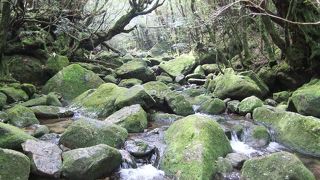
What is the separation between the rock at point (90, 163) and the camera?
15.0ft

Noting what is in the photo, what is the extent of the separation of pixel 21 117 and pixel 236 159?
13.4 feet

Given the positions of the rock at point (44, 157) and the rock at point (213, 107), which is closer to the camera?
the rock at point (44, 157)

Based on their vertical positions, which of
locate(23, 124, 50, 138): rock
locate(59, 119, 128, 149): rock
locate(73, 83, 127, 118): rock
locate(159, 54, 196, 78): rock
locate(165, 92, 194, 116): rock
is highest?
locate(59, 119, 128, 149): rock

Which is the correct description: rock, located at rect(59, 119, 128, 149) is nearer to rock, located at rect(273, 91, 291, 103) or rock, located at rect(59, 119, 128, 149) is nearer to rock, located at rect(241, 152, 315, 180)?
rock, located at rect(241, 152, 315, 180)

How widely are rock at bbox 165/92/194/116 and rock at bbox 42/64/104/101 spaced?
286 cm

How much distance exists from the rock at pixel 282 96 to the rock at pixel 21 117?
5.79m

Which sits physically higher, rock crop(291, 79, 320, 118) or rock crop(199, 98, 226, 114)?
rock crop(291, 79, 320, 118)

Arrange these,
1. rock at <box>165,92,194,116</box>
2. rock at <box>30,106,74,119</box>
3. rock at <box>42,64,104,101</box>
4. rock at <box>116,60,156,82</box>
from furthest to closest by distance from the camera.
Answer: rock at <box>116,60,156,82</box>
rock at <box>42,64,104,101</box>
rock at <box>165,92,194,116</box>
rock at <box>30,106,74,119</box>

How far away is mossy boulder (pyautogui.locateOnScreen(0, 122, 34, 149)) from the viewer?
16.2 feet

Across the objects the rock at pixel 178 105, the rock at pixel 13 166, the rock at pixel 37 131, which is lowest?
the rock at pixel 178 105

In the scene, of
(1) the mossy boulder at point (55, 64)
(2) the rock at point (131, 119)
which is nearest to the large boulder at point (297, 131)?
(2) the rock at point (131, 119)

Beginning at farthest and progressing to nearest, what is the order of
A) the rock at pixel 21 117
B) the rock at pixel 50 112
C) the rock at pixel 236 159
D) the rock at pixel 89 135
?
the rock at pixel 50 112, the rock at pixel 21 117, the rock at pixel 89 135, the rock at pixel 236 159

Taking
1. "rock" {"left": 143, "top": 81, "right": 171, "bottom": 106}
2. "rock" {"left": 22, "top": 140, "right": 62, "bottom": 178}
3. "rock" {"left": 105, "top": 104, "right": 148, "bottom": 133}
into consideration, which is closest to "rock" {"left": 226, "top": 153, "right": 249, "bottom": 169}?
"rock" {"left": 105, "top": 104, "right": 148, "bottom": 133}

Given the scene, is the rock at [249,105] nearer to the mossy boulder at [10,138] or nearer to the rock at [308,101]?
the rock at [308,101]
